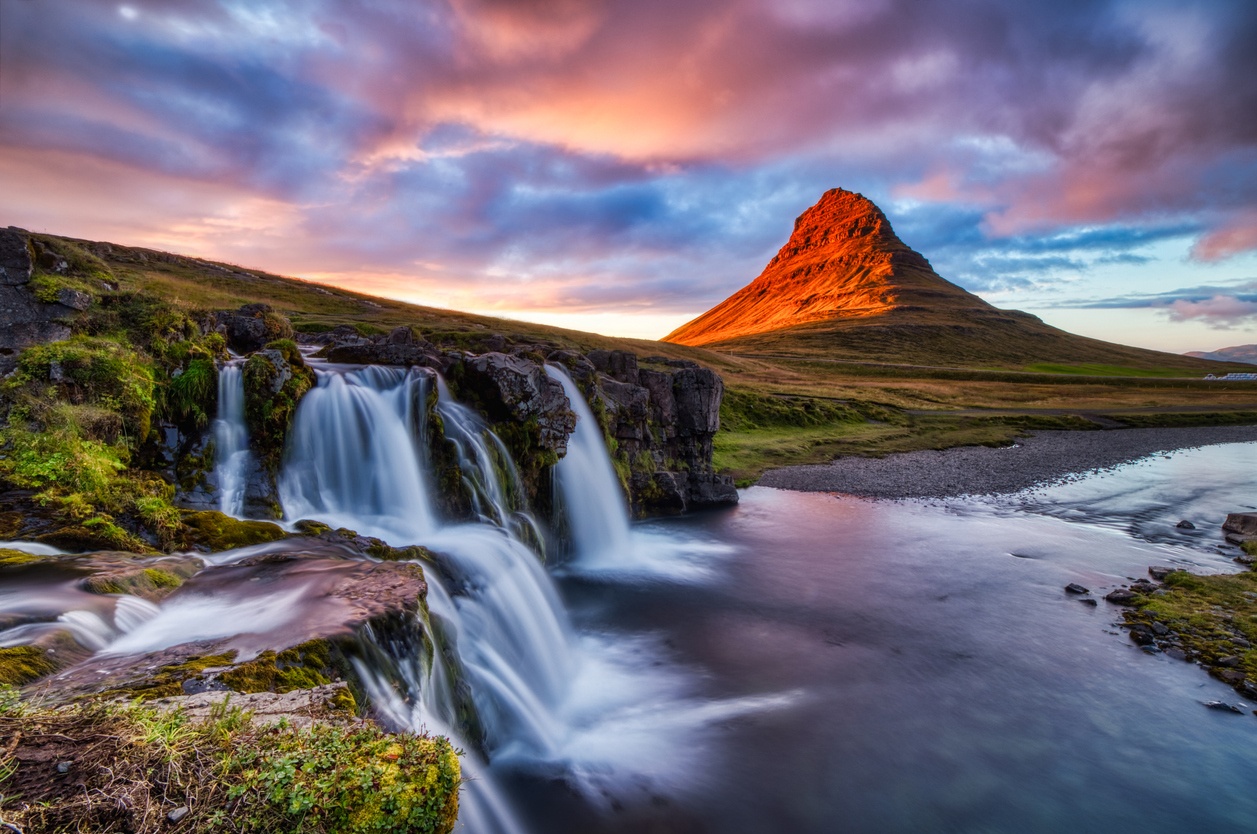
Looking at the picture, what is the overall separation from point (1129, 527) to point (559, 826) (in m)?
26.2

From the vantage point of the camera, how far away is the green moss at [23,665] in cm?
512

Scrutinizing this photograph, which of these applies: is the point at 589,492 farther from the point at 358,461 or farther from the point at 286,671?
the point at 286,671

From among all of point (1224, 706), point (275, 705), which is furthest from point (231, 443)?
point (1224, 706)

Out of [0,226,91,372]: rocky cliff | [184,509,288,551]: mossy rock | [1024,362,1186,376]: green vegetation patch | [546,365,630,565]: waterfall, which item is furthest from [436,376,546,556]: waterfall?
[1024,362,1186,376]: green vegetation patch

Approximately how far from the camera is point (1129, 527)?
23.3m

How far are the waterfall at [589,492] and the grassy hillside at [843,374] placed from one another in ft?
25.2

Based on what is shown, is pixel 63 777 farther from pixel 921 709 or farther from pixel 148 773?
pixel 921 709

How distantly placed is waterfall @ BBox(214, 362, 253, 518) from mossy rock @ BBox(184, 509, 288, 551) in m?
1.35

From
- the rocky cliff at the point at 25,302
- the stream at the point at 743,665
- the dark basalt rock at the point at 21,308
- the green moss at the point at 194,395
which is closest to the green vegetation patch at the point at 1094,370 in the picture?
the stream at the point at 743,665

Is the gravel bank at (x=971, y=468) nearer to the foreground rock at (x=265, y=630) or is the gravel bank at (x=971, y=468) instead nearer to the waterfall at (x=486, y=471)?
the waterfall at (x=486, y=471)

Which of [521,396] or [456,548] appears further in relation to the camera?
[521,396]

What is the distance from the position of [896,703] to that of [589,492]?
12.7 m

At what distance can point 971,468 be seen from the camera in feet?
120

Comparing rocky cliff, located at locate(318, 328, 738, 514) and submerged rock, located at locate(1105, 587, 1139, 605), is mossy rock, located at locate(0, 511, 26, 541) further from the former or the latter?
submerged rock, located at locate(1105, 587, 1139, 605)
